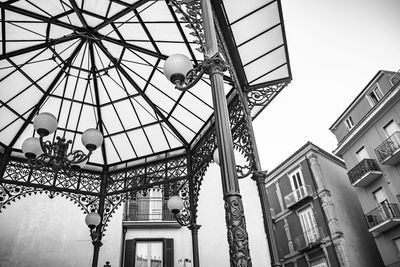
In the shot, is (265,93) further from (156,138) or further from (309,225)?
(309,225)

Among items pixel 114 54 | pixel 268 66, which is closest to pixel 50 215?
pixel 114 54

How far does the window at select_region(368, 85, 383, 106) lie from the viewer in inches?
689

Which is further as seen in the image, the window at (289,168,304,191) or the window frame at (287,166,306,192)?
the window at (289,168,304,191)

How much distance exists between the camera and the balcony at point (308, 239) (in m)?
18.5

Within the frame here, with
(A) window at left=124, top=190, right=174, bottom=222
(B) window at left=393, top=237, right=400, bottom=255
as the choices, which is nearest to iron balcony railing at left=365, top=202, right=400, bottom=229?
(B) window at left=393, top=237, right=400, bottom=255

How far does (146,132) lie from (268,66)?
4150 millimetres

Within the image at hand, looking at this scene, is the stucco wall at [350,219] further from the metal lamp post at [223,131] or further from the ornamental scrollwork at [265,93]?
the metal lamp post at [223,131]

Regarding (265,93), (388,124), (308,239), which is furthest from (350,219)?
(265,93)

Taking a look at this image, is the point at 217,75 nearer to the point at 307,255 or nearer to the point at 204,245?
the point at 204,245

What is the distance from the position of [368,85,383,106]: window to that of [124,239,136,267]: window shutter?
1504cm

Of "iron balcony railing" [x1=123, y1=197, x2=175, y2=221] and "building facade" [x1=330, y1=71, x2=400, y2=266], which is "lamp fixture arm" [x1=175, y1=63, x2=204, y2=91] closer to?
"iron balcony railing" [x1=123, y1=197, x2=175, y2=221]

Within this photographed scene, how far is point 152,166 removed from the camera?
32.1 feet

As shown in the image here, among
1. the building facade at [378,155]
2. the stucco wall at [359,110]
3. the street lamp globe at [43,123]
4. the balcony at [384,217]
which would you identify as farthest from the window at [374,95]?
the street lamp globe at [43,123]

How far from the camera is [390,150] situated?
15875 mm
